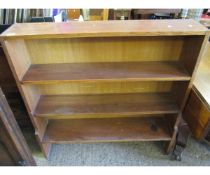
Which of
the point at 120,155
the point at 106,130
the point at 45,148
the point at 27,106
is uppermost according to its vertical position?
the point at 27,106

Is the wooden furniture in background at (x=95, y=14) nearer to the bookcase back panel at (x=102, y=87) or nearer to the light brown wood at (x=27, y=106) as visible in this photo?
the bookcase back panel at (x=102, y=87)

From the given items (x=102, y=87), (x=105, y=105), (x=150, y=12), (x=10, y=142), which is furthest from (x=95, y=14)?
(x=10, y=142)

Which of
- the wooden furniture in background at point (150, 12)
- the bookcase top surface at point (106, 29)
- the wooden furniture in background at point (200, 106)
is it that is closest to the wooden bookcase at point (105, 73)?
the bookcase top surface at point (106, 29)

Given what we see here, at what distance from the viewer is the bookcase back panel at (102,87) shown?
4.42 ft

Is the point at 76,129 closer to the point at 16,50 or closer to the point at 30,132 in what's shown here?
the point at 30,132

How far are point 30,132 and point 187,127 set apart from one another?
4.57 feet

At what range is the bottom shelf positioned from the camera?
1.40m

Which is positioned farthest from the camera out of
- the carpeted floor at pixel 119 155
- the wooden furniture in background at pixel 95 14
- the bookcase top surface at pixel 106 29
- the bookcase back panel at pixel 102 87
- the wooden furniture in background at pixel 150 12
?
the wooden furniture in background at pixel 95 14

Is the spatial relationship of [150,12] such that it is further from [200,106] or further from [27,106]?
[27,106]

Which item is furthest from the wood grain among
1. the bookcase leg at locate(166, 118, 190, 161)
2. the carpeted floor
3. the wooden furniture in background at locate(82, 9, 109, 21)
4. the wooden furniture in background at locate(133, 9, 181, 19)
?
the wooden furniture in background at locate(82, 9, 109, 21)

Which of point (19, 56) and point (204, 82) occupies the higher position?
point (19, 56)

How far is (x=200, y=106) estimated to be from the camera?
→ 119cm

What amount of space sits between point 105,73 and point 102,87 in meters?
0.29

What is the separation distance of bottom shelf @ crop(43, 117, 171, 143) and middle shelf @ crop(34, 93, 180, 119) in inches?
7.8
